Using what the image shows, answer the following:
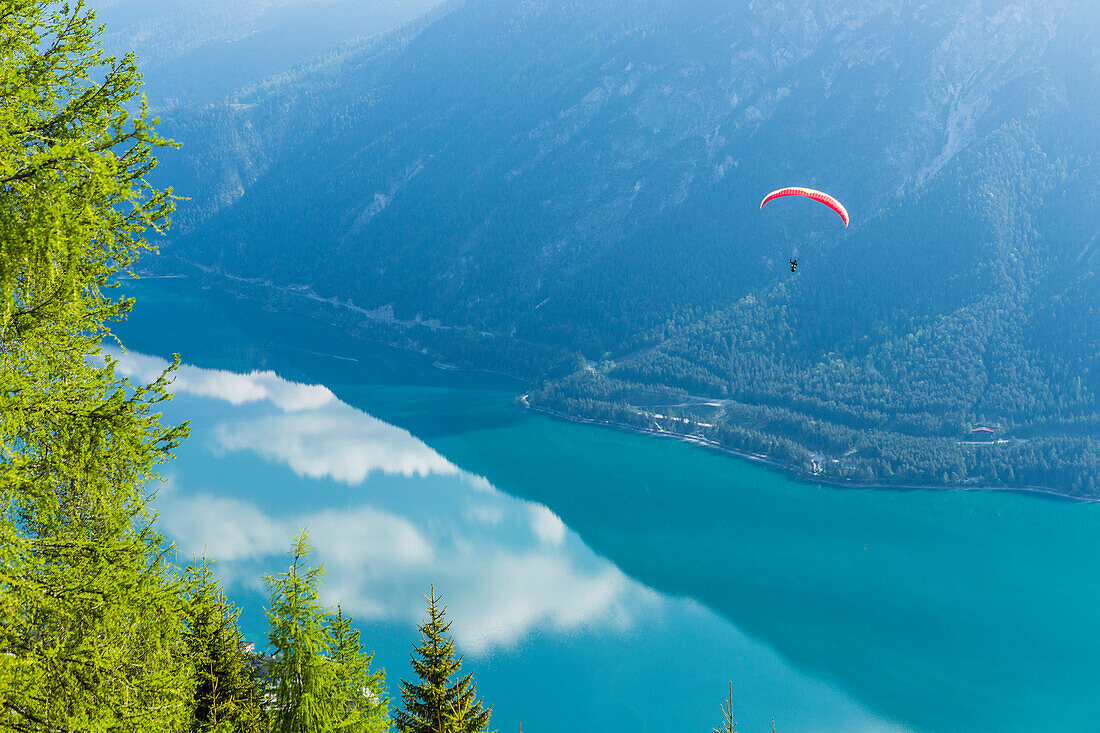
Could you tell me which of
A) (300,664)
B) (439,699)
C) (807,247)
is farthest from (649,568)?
(807,247)

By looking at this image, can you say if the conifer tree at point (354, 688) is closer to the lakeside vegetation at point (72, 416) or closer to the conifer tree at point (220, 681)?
the conifer tree at point (220, 681)

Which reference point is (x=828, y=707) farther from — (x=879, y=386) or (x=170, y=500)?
(x=879, y=386)

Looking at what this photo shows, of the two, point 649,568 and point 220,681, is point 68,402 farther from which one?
point 649,568

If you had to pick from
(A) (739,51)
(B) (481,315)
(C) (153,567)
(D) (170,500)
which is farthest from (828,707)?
(A) (739,51)

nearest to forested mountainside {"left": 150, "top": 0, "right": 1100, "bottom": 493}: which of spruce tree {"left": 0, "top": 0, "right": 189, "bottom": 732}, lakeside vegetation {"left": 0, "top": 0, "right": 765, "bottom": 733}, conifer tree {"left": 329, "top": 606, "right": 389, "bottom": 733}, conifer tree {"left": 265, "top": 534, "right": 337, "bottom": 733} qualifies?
conifer tree {"left": 329, "top": 606, "right": 389, "bottom": 733}

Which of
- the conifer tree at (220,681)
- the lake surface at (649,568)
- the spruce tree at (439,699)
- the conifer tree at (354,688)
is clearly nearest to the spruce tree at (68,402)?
the conifer tree at (220,681)

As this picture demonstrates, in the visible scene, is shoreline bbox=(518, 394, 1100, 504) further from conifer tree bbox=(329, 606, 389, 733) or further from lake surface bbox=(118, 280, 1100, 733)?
conifer tree bbox=(329, 606, 389, 733)
